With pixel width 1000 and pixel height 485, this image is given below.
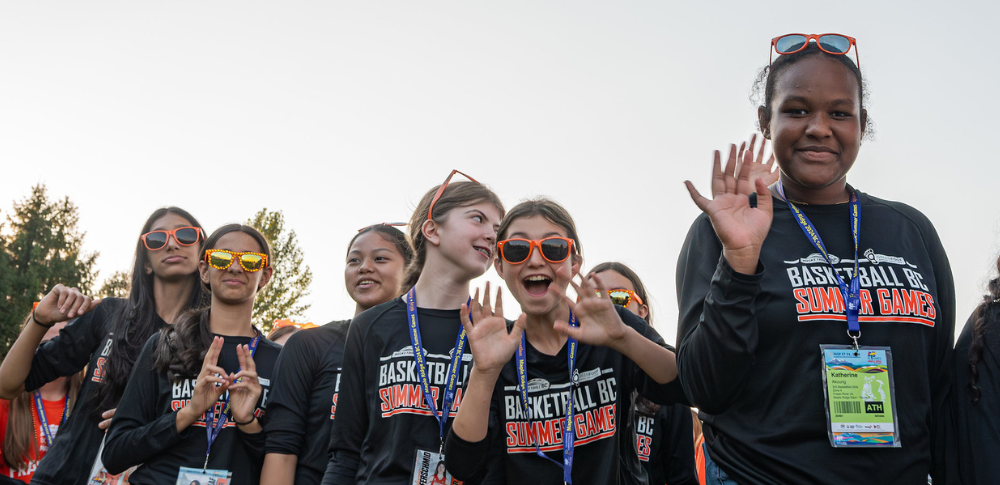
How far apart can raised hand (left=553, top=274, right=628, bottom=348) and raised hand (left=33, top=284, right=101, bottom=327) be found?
4.12 meters

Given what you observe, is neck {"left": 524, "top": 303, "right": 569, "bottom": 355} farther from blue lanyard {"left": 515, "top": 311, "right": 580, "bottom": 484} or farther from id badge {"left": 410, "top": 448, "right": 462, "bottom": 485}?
id badge {"left": 410, "top": 448, "right": 462, "bottom": 485}

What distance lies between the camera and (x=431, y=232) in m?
4.57

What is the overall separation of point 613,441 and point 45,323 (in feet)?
14.6

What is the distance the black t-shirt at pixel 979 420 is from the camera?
249 centimetres

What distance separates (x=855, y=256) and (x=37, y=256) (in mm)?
40597

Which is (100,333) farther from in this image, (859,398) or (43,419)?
(859,398)

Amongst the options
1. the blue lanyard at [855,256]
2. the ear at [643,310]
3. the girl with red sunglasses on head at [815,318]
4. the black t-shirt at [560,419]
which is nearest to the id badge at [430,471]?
the black t-shirt at [560,419]

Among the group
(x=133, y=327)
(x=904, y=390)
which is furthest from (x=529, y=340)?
(x=133, y=327)

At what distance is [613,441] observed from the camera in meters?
3.37

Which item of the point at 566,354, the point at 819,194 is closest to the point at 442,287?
the point at 566,354

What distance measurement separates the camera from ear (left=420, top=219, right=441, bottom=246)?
14.8ft

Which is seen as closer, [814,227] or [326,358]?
[814,227]

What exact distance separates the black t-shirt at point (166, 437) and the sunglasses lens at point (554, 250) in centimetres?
232

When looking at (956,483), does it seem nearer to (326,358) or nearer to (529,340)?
(529,340)
